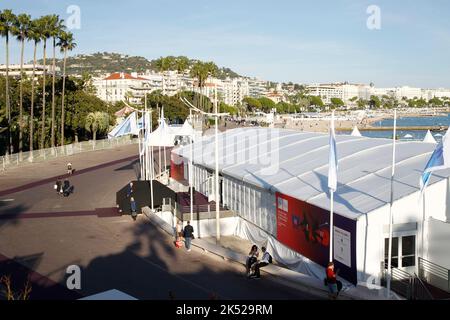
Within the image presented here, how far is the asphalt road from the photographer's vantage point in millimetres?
14281

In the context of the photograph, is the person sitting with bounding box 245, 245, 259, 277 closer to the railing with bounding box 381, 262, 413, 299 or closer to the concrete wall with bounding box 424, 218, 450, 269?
the railing with bounding box 381, 262, 413, 299

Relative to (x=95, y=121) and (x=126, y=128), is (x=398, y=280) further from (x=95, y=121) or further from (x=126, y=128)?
(x=95, y=121)

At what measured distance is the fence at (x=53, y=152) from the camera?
4504cm

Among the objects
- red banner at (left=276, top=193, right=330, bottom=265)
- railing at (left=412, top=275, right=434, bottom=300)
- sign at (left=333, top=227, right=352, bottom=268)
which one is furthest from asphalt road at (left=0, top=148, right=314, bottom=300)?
railing at (left=412, top=275, right=434, bottom=300)

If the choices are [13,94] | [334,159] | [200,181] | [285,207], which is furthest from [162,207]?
[13,94]

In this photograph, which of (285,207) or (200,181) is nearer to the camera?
(285,207)

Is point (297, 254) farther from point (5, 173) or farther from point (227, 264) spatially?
point (5, 173)

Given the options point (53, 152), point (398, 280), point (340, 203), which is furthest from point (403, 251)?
point (53, 152)

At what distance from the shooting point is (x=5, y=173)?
41.9m

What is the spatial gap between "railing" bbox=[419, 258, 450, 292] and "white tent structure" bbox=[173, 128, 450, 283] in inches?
8.6

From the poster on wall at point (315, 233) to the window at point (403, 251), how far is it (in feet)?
3.59

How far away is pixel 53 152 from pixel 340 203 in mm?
43040

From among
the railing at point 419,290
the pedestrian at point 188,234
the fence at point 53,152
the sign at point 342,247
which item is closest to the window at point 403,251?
the railing at point 419,290

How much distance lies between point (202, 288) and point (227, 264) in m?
2.53
